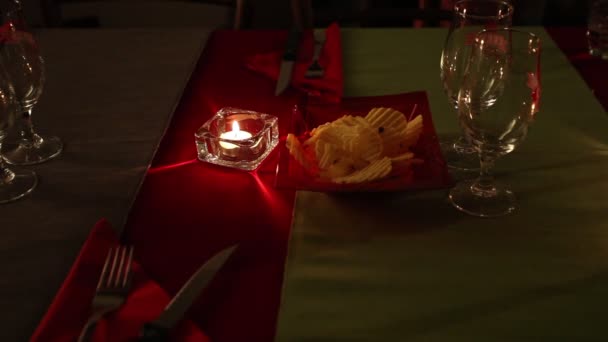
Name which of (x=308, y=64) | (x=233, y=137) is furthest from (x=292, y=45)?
(x=233, y=137)

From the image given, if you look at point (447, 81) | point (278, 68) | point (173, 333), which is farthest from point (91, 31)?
point (173, 333)

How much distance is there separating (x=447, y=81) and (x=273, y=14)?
228 centimetres

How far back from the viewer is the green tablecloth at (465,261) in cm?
61

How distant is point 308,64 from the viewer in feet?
3.80

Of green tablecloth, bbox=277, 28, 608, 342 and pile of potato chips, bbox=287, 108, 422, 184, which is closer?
green tablecloth, bbox=277, 28, 608, 342

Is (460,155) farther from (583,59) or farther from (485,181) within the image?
(583,59)

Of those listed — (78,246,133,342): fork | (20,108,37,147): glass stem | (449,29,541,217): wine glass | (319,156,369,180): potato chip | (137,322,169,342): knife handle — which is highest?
(449,29,541,217): wine glass

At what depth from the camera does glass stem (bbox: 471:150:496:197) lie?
792 mm

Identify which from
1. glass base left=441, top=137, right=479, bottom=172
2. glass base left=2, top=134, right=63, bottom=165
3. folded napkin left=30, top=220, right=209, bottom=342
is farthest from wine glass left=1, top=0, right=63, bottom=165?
glass base left=441, top=137, right=479, bottom=172

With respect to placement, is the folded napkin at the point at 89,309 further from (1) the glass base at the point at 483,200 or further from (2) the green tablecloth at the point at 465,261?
(1) the glass base at the point at 483,200

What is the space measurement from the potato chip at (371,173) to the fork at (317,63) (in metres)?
0.38

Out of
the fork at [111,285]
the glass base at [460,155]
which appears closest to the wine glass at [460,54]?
the glass base at [460,155]

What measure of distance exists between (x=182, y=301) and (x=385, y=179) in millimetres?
287

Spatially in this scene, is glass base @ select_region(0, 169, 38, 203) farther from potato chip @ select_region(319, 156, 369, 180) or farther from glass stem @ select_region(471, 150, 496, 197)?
glass stem @ select_region(471, 150, 496, 197)
